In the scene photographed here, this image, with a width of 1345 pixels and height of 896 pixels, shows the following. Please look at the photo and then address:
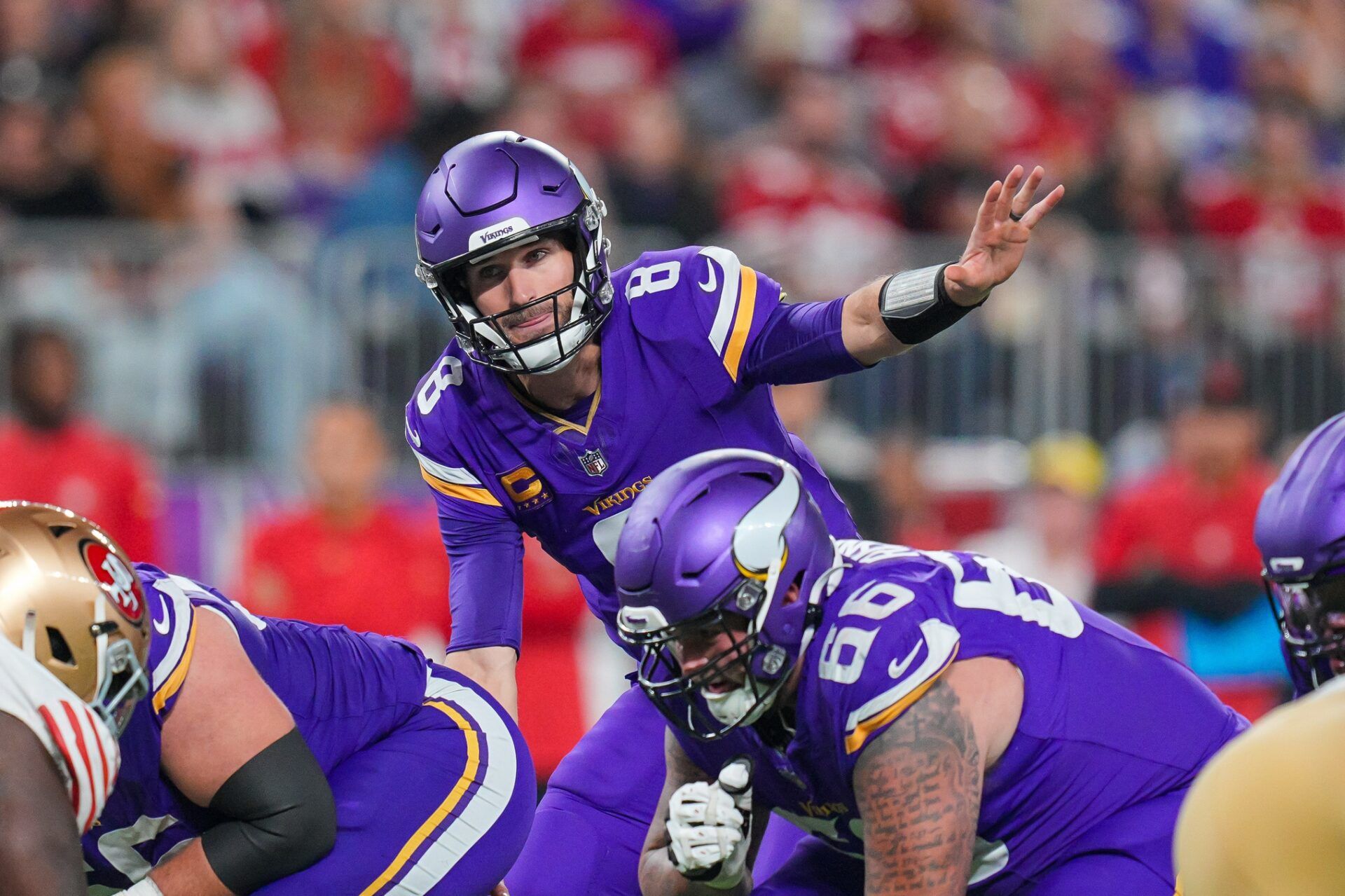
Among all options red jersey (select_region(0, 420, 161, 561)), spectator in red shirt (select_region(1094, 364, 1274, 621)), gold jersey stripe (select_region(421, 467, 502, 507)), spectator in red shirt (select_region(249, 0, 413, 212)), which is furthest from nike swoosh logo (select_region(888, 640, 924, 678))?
spectator in red shirt (select_region(249, 0, 413, 212))

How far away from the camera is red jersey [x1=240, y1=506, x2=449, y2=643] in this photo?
25.9ft

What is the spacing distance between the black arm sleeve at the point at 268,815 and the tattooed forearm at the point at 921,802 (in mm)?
1116

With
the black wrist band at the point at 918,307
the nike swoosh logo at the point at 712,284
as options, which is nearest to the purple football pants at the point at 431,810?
the nike swoosh logo at the point at 712,284

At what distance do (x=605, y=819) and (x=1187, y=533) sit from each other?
16.6 feet

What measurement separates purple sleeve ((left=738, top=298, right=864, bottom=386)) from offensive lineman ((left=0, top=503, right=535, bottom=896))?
1.09 metres

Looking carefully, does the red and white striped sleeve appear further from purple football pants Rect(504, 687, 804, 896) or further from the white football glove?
purple football pants Rect(504, 687, 804, 896)

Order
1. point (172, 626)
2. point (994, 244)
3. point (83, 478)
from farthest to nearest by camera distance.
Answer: point (83, 478) → point (994, 244) → point (172, 626)


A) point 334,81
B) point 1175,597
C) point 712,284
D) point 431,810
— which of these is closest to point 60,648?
point 431,810

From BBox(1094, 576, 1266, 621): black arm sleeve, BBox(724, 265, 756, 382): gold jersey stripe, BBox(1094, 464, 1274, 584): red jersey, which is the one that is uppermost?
BBox(724, 265, 756, 382): gold jersey stripe

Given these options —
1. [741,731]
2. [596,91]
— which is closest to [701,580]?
[741,731]

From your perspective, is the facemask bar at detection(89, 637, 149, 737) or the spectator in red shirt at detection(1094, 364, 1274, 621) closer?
the facemask bar at detection(89, 637, 149, 737)

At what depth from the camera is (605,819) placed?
4723mm

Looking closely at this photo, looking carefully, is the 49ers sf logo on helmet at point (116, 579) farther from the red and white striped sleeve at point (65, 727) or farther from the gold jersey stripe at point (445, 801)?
the gold jersey stripe at point (445, 801)

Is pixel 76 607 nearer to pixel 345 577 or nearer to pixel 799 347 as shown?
pixel 799 347
